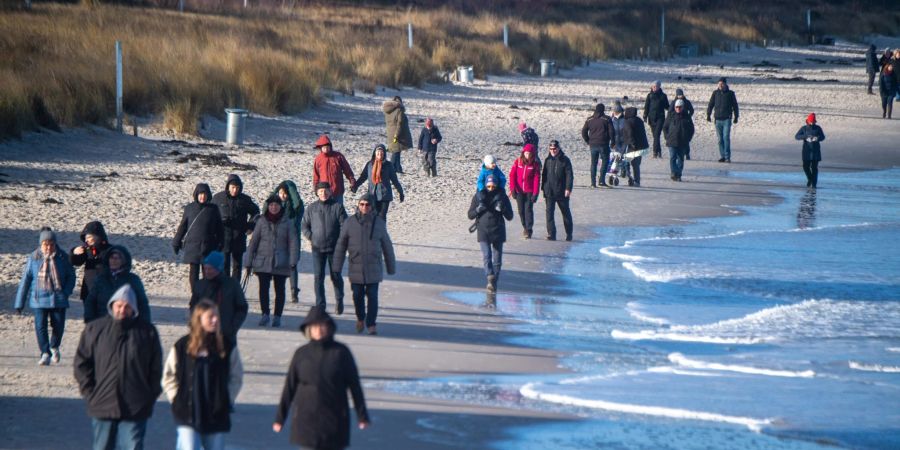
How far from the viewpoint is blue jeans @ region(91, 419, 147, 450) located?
23.2 feet

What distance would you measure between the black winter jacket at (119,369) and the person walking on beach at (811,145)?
18.6 meters

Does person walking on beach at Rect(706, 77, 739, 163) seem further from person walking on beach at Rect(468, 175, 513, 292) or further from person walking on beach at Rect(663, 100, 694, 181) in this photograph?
person walking on beach at Rect(468, 175, 513, 292)

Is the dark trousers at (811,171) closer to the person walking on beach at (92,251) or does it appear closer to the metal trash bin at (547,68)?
the person walking on beach at (92,251)

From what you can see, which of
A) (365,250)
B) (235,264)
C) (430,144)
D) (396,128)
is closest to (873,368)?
(365,250)

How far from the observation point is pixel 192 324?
22.6 ft

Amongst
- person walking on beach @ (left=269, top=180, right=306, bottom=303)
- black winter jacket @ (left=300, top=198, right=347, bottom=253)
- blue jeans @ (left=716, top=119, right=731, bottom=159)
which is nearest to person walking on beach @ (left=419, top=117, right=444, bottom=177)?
blue jeans @ (left=716, top=119, right=731, bottom=159)

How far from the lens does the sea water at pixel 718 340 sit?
9734mm

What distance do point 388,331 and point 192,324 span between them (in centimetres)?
542

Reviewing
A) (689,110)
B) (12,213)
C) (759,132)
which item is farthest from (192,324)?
(759,132)

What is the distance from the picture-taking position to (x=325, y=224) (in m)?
12.2

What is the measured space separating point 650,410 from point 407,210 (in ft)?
35.2

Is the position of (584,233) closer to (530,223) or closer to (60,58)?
(530,223)

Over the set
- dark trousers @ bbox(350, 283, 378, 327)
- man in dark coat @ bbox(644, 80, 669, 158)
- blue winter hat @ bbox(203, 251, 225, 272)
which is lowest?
dark trousers @ bbox(350, 283, 378, 327)

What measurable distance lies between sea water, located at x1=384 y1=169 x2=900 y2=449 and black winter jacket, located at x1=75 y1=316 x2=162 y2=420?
2780 millimetres
